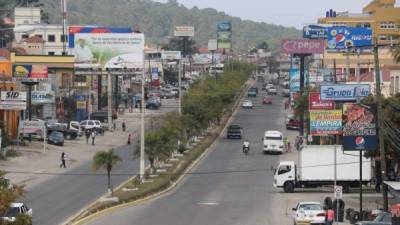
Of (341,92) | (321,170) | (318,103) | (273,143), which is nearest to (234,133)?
(273,143)

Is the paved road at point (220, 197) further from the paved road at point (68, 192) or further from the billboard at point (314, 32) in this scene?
the billboard at point (314, 32)

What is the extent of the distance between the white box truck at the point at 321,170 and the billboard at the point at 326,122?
4731mm

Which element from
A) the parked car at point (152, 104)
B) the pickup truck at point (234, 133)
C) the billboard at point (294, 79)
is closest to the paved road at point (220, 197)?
the pickup truck at point (234, 133)

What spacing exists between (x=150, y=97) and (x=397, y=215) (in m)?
105

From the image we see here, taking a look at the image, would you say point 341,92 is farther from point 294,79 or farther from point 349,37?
point 294,79

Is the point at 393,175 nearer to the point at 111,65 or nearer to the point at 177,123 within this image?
the point at 177,123

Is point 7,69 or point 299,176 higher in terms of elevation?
point 7,69

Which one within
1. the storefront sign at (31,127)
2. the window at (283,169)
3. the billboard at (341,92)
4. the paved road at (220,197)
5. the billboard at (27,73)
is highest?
the billboard at (27,73)

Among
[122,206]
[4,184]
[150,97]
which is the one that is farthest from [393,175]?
[150,97]

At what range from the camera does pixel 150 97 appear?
138500 millimetres

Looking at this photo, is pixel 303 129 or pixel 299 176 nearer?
pixel 299 176

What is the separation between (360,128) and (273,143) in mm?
37643

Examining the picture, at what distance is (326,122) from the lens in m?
62.6

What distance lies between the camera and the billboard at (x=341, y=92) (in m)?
70.6
